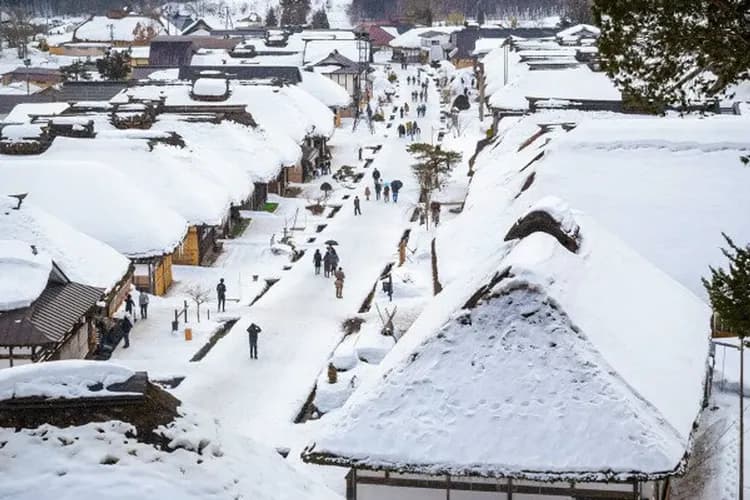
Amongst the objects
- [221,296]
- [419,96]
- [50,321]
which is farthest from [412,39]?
[50,321]

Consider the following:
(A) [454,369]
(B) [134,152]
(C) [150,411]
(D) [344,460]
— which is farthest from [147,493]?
(B) [134,152]

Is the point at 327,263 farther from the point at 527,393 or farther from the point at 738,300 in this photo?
the point at 738,300

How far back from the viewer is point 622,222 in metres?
21.9

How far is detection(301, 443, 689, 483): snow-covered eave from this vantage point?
41.5ft

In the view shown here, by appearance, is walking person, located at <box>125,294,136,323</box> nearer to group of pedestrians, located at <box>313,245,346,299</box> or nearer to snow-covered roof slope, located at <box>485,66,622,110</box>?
group of pedestrians, located at <box>313,245,346,299</box>

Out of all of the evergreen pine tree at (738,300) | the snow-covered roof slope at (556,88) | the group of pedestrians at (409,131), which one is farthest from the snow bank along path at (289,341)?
the group of pedestrians at (409,131)

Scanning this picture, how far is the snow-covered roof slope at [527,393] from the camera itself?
42.6 ft

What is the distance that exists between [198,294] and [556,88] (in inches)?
980

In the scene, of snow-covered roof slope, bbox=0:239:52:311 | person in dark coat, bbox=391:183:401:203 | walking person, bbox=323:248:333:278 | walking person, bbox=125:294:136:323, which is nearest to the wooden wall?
walking person, bbox=323:248:333:278

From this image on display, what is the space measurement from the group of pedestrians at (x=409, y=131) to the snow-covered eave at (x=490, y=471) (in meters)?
46.7

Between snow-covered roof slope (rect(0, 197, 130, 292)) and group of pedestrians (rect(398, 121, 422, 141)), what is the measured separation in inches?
1397

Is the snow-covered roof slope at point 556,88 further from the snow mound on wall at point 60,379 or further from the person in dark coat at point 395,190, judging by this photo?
the snow mound on wall at point 60,379

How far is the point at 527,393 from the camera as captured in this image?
13.5 m

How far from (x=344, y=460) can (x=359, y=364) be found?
351 inches
